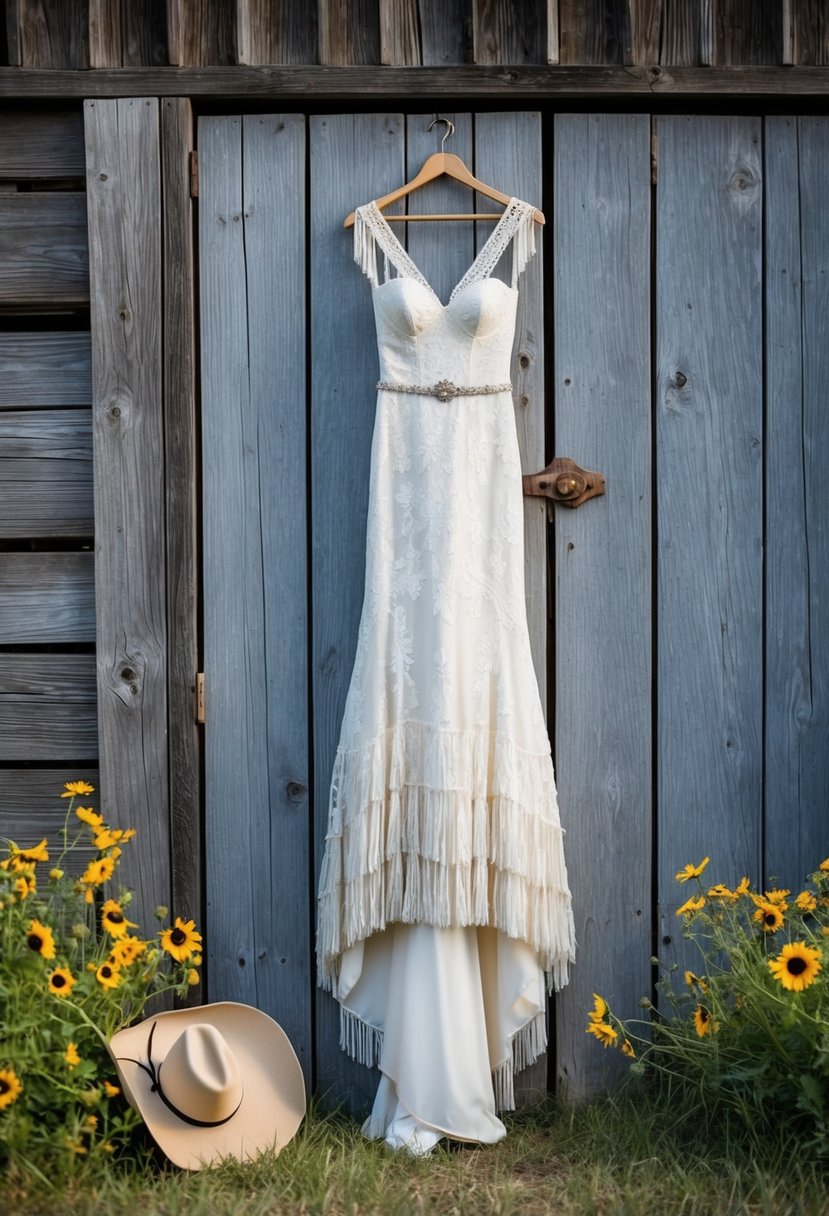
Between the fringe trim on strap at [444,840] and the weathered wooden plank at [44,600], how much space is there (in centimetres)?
78

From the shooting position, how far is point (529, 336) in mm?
2877

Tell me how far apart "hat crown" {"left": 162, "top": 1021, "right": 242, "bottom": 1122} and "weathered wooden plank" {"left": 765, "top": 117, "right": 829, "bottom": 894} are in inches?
55.8

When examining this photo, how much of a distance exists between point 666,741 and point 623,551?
0.49 meters

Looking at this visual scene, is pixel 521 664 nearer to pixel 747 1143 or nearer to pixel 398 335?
pixel 398 335

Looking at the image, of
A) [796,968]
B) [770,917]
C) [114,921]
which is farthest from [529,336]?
[114,921]

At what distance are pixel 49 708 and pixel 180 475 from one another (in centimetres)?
68

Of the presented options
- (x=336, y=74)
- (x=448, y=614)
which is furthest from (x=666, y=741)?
(x=336, y=74)

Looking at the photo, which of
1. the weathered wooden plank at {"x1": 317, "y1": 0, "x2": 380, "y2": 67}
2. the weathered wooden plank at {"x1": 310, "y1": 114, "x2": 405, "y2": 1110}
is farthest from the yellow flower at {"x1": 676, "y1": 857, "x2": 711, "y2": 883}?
the weathered wooden plank at {"x1": 317, "y1": 0, "x2": 380, "y2": 67}

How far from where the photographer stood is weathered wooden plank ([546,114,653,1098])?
2.87 m

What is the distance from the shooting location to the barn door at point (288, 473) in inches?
113

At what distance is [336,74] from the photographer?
2797mm

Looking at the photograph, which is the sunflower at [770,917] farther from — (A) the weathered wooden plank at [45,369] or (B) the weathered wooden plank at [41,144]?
(B) the weathered wooden plank at [41,144]

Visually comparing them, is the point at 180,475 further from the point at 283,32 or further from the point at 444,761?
the point at 283,32

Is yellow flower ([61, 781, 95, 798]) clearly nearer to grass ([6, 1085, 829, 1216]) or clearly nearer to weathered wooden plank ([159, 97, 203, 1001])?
weathered wooden plank ([159, 97, 203, 1001])
